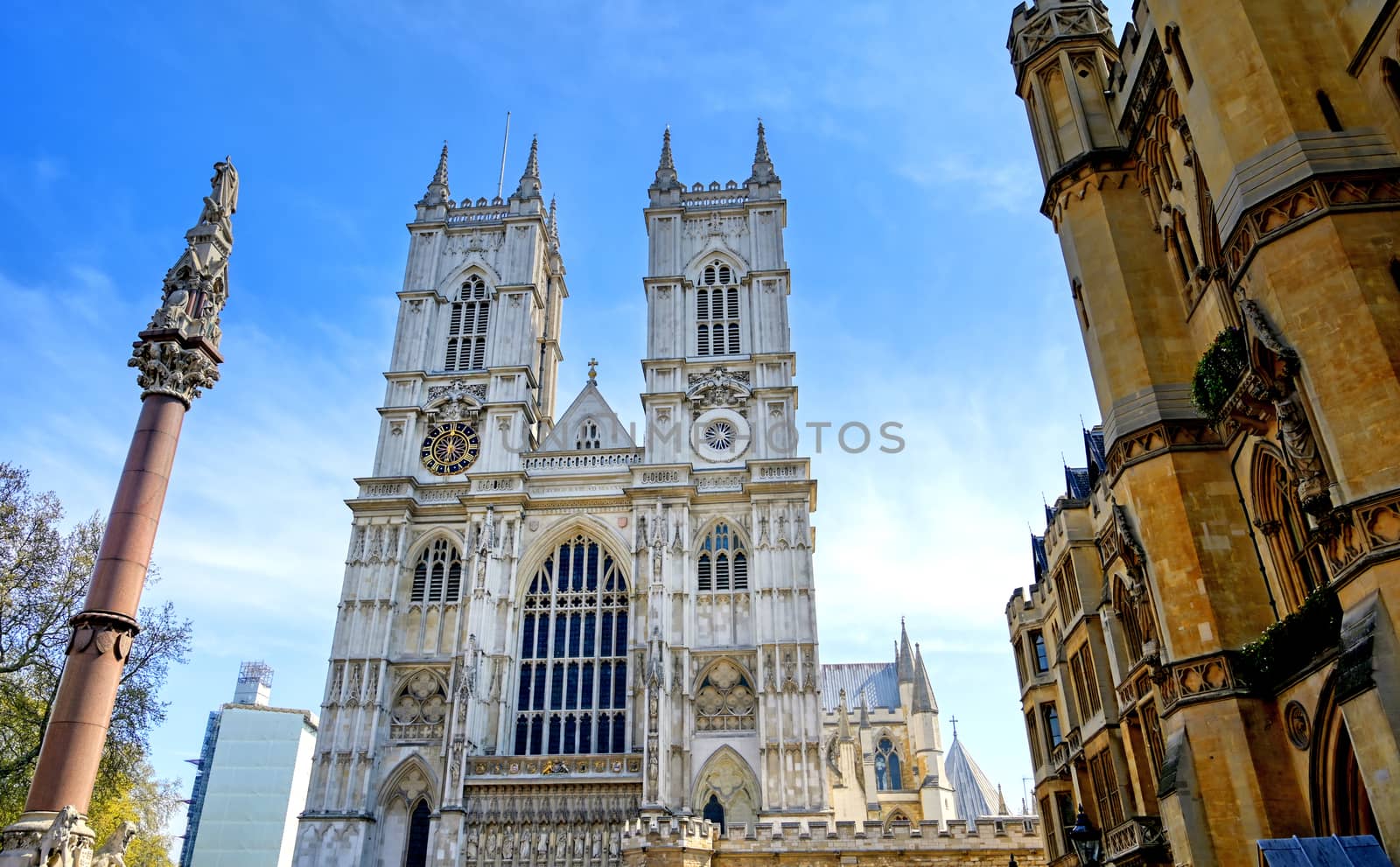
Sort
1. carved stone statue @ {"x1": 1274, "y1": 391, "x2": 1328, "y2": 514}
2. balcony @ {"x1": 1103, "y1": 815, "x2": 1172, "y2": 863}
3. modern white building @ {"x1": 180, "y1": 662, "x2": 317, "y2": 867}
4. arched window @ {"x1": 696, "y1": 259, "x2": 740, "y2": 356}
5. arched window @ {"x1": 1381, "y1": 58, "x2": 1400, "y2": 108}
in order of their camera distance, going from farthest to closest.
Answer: modern white building @ {"x1": 180, "y1": 662, "x2": 317, "y2": 867} → arched window @ {"x1": 696, "y1": 259, "x2": 740, "y2": 356} → balcony @ {"x1": 1103, "y1": 815, "x2": 1172, "y2": 863} → arched window @ {"x1": 1381, "y1": 58, "x2": 1400, "y2": 108} → carved stone statue @ {"x1": 1274, "y1": 391, "x2": 1328, "y2": 514}

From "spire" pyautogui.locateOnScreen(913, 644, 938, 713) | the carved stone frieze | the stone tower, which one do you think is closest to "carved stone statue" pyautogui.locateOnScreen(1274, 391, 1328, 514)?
the carved stone frieze

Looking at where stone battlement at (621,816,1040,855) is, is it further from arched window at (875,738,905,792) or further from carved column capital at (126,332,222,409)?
arched window at (875,738,905,792)

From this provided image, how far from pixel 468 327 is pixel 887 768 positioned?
36143mm

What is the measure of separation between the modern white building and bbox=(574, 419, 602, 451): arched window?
51882mm

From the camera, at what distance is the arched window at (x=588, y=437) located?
4331 cm

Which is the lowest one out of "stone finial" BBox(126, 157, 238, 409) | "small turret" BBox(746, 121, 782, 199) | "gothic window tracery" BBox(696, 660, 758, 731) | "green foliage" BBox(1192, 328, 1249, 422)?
"green foliage" BBox(1192, 328, 1249, 422)

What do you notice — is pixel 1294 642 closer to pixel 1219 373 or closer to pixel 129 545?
pixel 1219 373

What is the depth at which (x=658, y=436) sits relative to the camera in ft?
136

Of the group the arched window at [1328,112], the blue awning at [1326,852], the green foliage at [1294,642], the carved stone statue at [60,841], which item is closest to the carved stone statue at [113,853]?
the carved stone statue at [60,841]

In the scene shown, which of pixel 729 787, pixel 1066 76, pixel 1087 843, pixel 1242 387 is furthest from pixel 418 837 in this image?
pixel 1242 387

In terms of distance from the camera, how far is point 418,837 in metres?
34.9

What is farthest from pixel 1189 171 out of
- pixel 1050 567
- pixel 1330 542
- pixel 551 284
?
pixel 551 284

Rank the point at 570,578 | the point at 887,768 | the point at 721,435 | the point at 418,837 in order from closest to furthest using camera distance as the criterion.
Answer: the point at 418,837, the point at 570,578, the point at 721,435, the point at 887,768

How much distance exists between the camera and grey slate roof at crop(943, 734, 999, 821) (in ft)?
202
